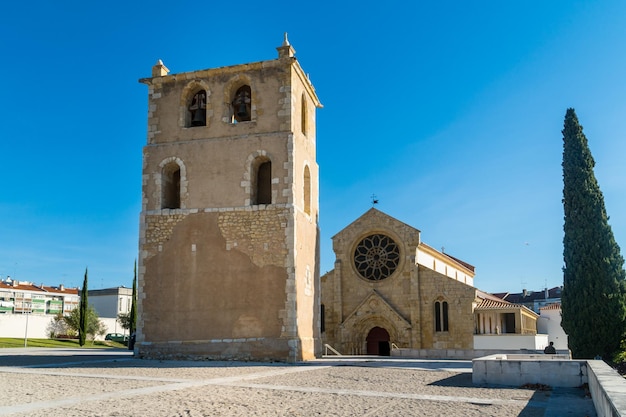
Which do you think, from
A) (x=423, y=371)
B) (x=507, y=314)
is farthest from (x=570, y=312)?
(x=507, y=314)

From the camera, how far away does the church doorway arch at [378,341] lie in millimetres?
33500

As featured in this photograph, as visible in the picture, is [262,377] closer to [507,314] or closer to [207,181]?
[207,181]

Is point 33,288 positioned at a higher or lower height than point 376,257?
lower

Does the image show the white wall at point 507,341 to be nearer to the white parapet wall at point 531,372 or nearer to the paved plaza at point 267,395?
the paved plaza at point 267,395

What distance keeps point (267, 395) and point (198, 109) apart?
13693 millimetres

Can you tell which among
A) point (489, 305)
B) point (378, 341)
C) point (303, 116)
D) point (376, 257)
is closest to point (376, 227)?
point (376, 257)

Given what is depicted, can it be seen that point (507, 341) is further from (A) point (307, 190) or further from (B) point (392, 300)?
(A) point (307, 190)

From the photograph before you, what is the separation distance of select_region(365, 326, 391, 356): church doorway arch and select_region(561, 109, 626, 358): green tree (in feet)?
42.6

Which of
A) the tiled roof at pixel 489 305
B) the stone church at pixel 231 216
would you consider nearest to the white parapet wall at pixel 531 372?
the stone church at pixel 231 216

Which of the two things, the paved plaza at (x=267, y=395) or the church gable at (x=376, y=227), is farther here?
the church gable at (x=376, y=227)

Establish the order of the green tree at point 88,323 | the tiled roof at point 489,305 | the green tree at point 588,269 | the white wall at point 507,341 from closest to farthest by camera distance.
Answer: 1. the green tree at point 588,269
2. the white wall at point 507,341
3. the tiled roof at point 489,305
4. the green tree at point 88,323

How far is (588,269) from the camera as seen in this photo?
21.5 meters

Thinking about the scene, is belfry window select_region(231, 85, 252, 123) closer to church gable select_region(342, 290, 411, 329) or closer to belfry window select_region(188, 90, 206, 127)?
belfry window select_region(188, 90, 206, 127)

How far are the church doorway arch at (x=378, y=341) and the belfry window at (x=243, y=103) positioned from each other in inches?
688
